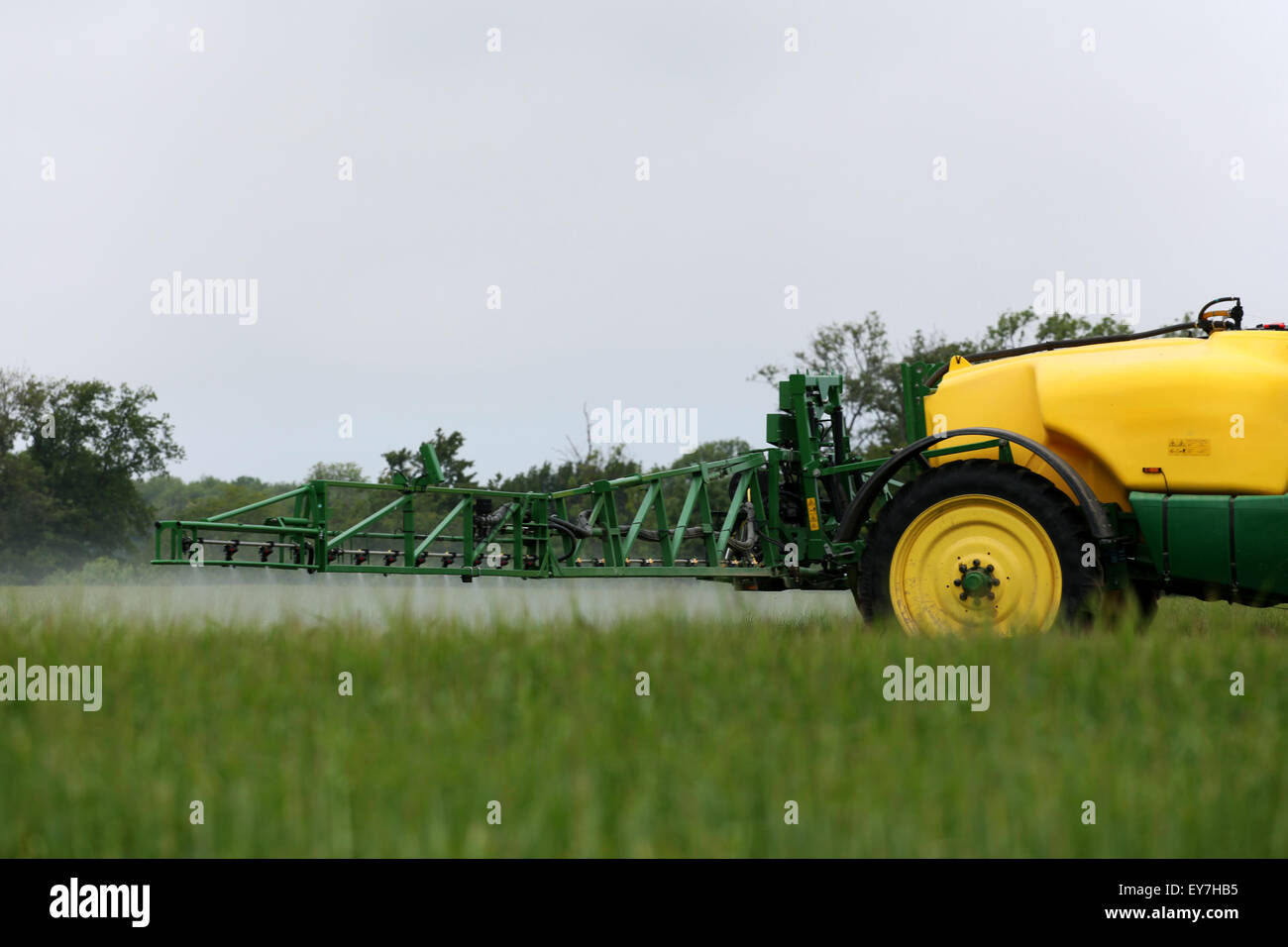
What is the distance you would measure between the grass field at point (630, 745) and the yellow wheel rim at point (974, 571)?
0.65 metres

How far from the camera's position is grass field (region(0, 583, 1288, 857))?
358cm

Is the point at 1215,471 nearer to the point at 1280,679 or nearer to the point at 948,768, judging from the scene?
the point at 1280,679

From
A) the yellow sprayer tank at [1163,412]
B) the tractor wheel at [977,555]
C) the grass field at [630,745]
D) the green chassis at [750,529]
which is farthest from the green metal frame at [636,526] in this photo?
the grass field at [630,745]

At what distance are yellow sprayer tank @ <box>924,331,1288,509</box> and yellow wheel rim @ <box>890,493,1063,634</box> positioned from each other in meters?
0.55

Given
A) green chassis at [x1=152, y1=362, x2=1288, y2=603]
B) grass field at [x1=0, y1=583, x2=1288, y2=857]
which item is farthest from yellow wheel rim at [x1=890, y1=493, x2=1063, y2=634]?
grass field at [x1=0, y1=583, x2=1288, y2=857]

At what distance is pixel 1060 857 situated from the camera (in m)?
3.42

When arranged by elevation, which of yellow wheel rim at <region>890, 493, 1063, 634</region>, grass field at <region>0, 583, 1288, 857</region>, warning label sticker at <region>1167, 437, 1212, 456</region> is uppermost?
warning label sticker at <region>1167, 437, 1212, 456</region>

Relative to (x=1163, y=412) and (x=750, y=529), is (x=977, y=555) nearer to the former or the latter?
(x=1163, y=412)

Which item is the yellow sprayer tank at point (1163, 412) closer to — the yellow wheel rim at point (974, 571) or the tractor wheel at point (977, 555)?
the tractor wheel at point (977, 555)

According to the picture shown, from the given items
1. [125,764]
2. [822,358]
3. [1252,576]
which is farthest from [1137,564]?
[822,358]

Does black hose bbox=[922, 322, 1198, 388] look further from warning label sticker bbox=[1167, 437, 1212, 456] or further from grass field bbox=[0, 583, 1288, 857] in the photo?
grass field bbox=[0, 583, 1288, 857]

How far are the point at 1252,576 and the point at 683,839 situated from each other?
541 cm

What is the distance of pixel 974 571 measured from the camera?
7707 mm

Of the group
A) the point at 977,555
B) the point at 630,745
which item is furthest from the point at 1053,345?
the point at 630,745
